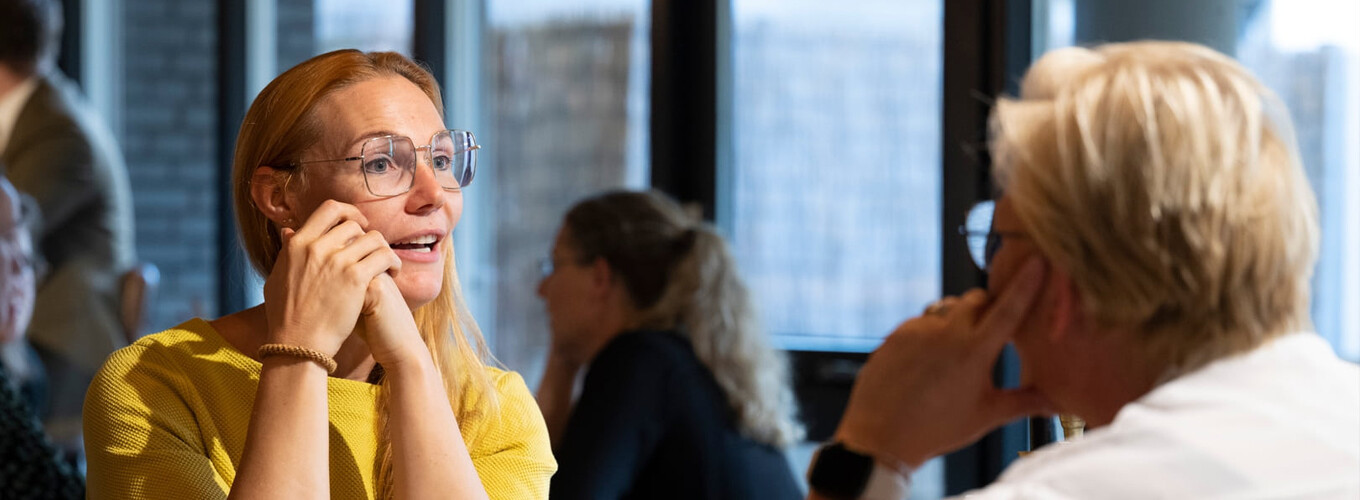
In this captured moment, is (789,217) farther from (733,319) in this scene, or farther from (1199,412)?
(1199,412)

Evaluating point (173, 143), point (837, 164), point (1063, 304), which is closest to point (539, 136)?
point (837, 164)

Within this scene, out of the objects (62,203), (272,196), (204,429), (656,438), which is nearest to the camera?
(204,429)

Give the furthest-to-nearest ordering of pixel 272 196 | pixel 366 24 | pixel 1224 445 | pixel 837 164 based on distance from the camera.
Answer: pixel 366 24
pixel 837 164
pixel 272 196
pixel 1224 445

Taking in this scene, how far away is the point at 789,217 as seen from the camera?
369cm

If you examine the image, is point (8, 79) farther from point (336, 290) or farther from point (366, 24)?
point (336, 290)

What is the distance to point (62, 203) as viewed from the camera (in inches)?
162

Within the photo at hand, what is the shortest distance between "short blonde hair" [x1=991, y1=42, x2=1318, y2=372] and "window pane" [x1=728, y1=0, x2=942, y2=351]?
2.37m

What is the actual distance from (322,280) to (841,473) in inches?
24.5

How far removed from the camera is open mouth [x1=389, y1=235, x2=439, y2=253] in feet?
4.81

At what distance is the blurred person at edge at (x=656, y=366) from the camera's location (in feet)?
8.17

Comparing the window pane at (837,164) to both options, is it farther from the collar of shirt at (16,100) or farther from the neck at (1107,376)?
the collar of shirt at (16,100)

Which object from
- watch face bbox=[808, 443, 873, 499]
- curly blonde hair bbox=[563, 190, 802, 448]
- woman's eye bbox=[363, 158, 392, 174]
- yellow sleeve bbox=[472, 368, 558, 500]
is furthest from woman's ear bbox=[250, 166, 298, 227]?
curly blonde hair bbox=[563, 190, 802, 448]

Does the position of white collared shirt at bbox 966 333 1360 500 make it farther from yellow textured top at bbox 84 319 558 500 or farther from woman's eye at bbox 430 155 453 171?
woman's eye at bbox 430 155 453 171

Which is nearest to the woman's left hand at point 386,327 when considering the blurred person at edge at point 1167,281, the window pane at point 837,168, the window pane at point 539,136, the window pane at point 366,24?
the blurred person at edge at point 1167,281
